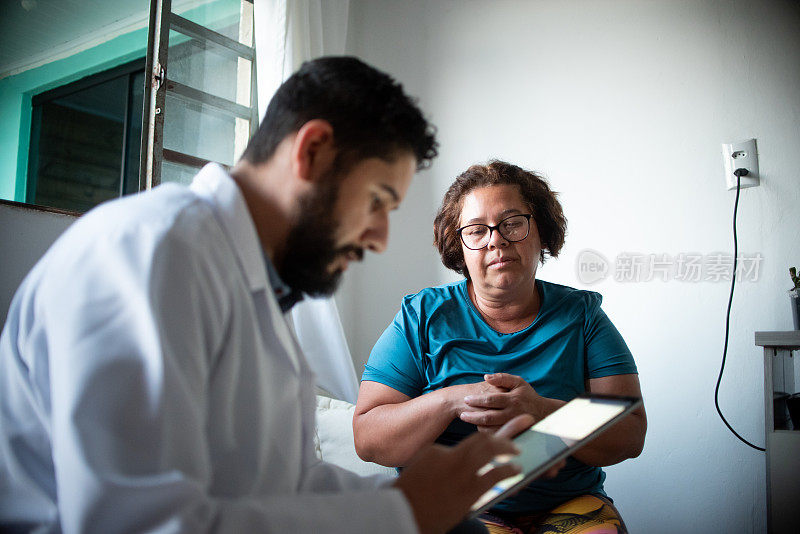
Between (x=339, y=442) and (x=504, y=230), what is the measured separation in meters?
0.76

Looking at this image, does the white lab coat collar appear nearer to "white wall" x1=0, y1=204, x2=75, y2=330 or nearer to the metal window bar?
"white wall" x1=0, y1=204, x2=75, y2=330

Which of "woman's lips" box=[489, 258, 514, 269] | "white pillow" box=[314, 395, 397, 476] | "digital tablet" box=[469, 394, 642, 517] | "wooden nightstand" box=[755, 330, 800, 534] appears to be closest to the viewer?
"digital tablet" box=[469, 394, 642, 517]

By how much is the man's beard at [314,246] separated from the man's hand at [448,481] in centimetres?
25

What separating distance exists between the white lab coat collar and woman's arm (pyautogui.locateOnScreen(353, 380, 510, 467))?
2.13ft

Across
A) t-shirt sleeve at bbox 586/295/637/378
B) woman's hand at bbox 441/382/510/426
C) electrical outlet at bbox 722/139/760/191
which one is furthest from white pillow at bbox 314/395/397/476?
electrical outlet at bbox 722/139/760/191

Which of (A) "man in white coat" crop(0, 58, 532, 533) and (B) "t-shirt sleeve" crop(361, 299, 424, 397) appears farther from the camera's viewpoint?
(B) "t-shirt sleeve" crop(361, 299, 424, 397)

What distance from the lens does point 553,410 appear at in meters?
1.16

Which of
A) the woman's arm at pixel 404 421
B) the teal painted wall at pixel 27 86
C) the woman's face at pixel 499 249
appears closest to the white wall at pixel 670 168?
the woman's face at pixel 499 249

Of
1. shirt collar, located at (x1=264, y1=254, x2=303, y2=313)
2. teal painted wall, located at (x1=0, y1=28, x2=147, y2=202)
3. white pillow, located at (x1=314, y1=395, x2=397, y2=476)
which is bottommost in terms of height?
white pillow, located at (x1=314, y1=395, x2=397, y2=476)

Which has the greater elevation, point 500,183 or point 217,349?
point 500,183

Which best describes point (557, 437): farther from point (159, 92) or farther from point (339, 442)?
point (159, 92)

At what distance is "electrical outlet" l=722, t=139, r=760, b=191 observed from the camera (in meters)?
1.72

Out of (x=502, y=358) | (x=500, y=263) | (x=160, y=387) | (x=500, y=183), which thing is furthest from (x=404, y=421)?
(x=160, y=387)

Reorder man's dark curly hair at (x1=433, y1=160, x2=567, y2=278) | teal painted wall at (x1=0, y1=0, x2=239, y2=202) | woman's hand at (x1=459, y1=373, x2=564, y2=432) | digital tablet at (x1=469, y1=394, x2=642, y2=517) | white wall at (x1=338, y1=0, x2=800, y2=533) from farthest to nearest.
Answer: teal painted wall at (x1=0, y1=0, x2=239, y2=202) → white wall at (x1=338, y1=0, x2=800, y2=533) → man's dark curly hair at (x1=433, y1=160, x2=567, y2=278) → woman's hand at (x1=459, y1=373, x2=564, y2=432) → digital tablet at (x1=469, y1=394, x2=642, y2=517)
